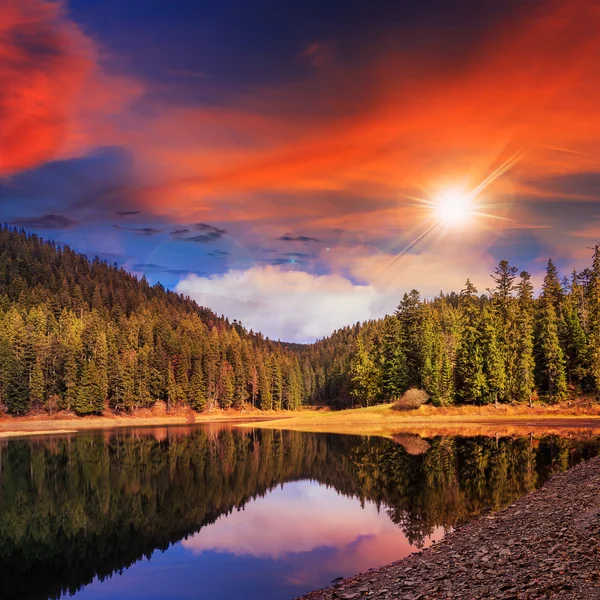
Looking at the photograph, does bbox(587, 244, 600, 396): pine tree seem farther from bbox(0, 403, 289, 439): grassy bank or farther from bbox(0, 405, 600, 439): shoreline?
bbox(0, 403, 289, 439): grassy bank

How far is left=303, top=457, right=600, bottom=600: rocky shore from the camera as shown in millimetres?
13000

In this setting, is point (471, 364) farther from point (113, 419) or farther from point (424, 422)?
point (113, 419)

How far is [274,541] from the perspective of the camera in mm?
27312

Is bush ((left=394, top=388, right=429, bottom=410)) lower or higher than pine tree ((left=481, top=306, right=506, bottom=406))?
lower

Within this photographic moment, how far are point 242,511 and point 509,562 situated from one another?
22.2 meters

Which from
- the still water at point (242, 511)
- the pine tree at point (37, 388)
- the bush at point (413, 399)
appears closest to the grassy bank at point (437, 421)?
the bush at point (413, 399)

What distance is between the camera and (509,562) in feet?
51.3

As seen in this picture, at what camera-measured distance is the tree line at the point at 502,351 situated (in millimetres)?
86125

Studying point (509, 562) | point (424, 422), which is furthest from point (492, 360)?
point (509, 562)

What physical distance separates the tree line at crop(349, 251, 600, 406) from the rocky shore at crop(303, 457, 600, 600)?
220 feet

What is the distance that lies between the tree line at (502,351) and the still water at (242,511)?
31.8 m

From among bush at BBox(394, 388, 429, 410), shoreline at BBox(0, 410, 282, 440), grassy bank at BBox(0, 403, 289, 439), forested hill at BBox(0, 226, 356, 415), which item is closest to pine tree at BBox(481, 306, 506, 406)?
bush at BBox(394, 388, 429, 410)

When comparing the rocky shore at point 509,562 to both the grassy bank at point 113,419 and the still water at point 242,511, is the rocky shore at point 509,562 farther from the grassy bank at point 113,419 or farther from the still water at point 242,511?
the grassy bank at point 113,419

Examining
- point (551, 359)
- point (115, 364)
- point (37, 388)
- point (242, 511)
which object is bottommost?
point (242, 511)
